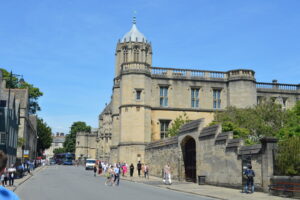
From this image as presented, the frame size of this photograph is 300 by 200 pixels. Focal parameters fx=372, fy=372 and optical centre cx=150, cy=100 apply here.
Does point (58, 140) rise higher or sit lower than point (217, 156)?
higher

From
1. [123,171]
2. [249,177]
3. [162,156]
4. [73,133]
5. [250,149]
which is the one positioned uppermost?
[73,133]

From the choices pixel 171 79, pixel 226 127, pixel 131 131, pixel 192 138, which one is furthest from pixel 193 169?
pixel 171 79

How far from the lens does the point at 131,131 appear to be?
137ft

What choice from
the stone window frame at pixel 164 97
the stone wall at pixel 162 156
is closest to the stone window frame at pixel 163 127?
the stone window frame at pixel 164 97

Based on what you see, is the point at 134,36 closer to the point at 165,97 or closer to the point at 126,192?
the point at 165,97

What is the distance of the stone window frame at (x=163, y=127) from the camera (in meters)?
44.1

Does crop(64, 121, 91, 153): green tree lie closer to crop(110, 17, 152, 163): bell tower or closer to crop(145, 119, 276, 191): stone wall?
crop(110, 17, 152, 163): bell tower

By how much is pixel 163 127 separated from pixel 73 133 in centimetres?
8710

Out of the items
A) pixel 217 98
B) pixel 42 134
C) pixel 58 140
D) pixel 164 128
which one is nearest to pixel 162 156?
pixel 164 128

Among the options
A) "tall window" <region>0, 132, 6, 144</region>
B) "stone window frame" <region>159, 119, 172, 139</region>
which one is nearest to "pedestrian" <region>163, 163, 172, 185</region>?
"stone window frame" <region>159, 119, 172, 139</region>

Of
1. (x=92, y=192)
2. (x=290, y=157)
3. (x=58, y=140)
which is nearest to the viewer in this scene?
(x=290, y=157)

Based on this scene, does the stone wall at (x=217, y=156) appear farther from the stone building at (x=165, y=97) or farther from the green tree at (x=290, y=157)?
the stone building at (x=165, y=97)

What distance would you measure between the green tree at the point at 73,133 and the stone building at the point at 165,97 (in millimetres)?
79742

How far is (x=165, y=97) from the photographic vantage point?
44562 mm
